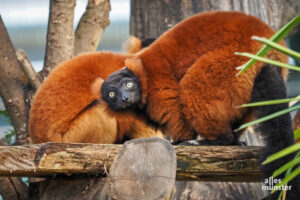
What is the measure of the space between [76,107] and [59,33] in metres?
0.98

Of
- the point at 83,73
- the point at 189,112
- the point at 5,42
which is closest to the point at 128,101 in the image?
the point at 189,112

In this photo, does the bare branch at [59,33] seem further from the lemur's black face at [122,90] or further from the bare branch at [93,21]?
the lemur's black face at [122,90]

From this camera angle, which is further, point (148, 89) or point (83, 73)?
point (83, 73)

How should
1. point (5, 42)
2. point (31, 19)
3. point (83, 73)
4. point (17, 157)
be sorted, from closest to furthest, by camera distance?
point (17, 157)
point (83, 73)
point (5, 42)
point (31, 19)

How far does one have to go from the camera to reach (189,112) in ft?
10.6

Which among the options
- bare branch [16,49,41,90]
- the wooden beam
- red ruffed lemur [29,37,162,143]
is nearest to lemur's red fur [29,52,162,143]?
red ruffed lemur [29,37,162,143]

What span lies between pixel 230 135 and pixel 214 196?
0.71 m

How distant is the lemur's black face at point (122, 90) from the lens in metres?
3.47

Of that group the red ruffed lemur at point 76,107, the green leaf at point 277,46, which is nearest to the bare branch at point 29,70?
the red ruffed lemur at point 76,107

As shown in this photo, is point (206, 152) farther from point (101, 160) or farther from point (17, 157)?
point (17, 157)

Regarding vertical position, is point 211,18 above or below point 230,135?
above

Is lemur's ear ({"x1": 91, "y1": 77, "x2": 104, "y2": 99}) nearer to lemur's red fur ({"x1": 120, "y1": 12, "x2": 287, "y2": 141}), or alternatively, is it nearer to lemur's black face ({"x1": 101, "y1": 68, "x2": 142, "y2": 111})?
lemur's black face ({"x1": 101, "y1": 68, "x2": 142, "y2": 111})

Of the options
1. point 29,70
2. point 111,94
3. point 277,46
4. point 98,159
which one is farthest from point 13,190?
point 277,46

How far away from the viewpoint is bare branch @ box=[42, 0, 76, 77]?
4516mm
